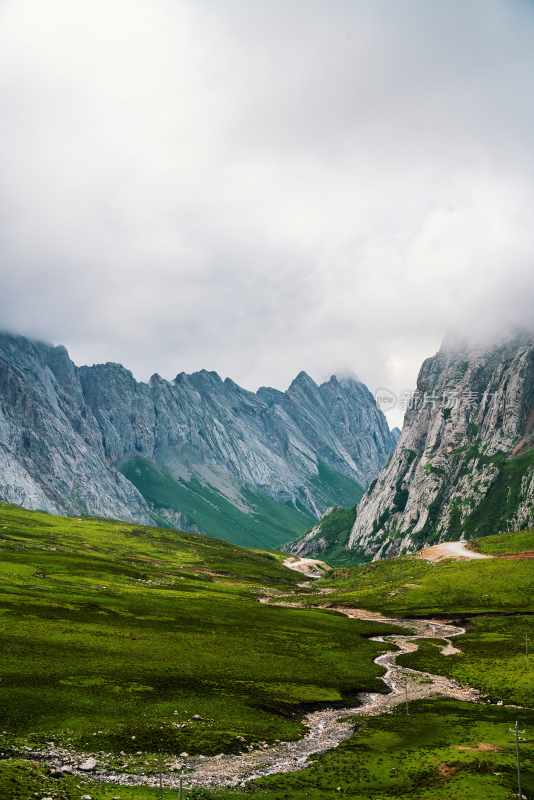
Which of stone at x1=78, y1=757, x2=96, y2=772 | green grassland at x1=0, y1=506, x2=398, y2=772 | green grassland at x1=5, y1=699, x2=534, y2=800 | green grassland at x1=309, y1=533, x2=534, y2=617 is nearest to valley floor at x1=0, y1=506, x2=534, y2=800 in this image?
green grassland at x1=5, y1=699, x2=534, y2=800

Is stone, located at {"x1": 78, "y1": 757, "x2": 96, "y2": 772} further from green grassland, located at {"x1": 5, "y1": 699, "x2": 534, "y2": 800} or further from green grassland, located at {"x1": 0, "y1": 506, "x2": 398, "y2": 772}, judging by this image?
green grassland, located at {"x1": 0, "y1": 506, "x2": 398, "y2": 772}

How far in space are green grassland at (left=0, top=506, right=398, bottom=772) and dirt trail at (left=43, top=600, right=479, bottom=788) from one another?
223 cm

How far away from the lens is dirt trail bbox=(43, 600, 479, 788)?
46.1m

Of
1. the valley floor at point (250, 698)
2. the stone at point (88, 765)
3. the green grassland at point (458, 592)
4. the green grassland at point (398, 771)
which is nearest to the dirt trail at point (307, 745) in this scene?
the valley floor at point (250, 698)

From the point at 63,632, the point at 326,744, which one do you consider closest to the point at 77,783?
the point at 326,744

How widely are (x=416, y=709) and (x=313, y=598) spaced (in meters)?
119

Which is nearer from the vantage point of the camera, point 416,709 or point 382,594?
point 416,709

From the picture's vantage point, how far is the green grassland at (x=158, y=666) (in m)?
56.1

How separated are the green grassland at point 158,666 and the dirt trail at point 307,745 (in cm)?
223

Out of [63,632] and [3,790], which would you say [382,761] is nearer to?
[3,790]

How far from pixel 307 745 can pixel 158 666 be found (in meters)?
28.9

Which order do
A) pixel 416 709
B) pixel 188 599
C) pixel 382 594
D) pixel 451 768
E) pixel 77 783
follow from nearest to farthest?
pixel 77 783 < pixel 451 768 < pixel 416 709 < pixel 188 599 < pixel 382 594

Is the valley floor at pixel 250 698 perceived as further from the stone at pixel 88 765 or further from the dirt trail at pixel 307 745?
the stone at pixel 88 765

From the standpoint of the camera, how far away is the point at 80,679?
2721 inches
